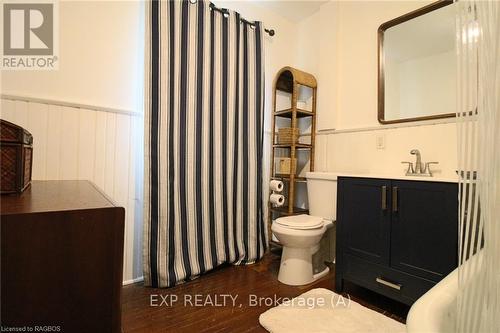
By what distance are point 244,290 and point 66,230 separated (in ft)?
4.60

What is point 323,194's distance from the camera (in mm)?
2078

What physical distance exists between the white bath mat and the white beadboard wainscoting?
1011 millimetres

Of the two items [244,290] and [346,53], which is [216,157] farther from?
[346,53]

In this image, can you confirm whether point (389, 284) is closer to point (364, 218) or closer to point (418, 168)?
point (364, 218)

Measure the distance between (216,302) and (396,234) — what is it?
1.13 m

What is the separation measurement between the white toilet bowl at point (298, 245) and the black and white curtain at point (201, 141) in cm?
42

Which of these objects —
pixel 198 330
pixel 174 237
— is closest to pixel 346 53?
pixel 174 237

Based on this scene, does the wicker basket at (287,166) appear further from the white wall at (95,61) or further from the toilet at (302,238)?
the white wall at (95,61)

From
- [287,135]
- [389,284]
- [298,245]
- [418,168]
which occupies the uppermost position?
[287,135]

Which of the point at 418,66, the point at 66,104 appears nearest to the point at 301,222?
the point at 418,66

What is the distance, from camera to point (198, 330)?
1315 mm

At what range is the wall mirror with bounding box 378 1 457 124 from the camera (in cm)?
171

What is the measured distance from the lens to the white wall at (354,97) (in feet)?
6.27

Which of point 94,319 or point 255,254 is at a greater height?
point 94,319
